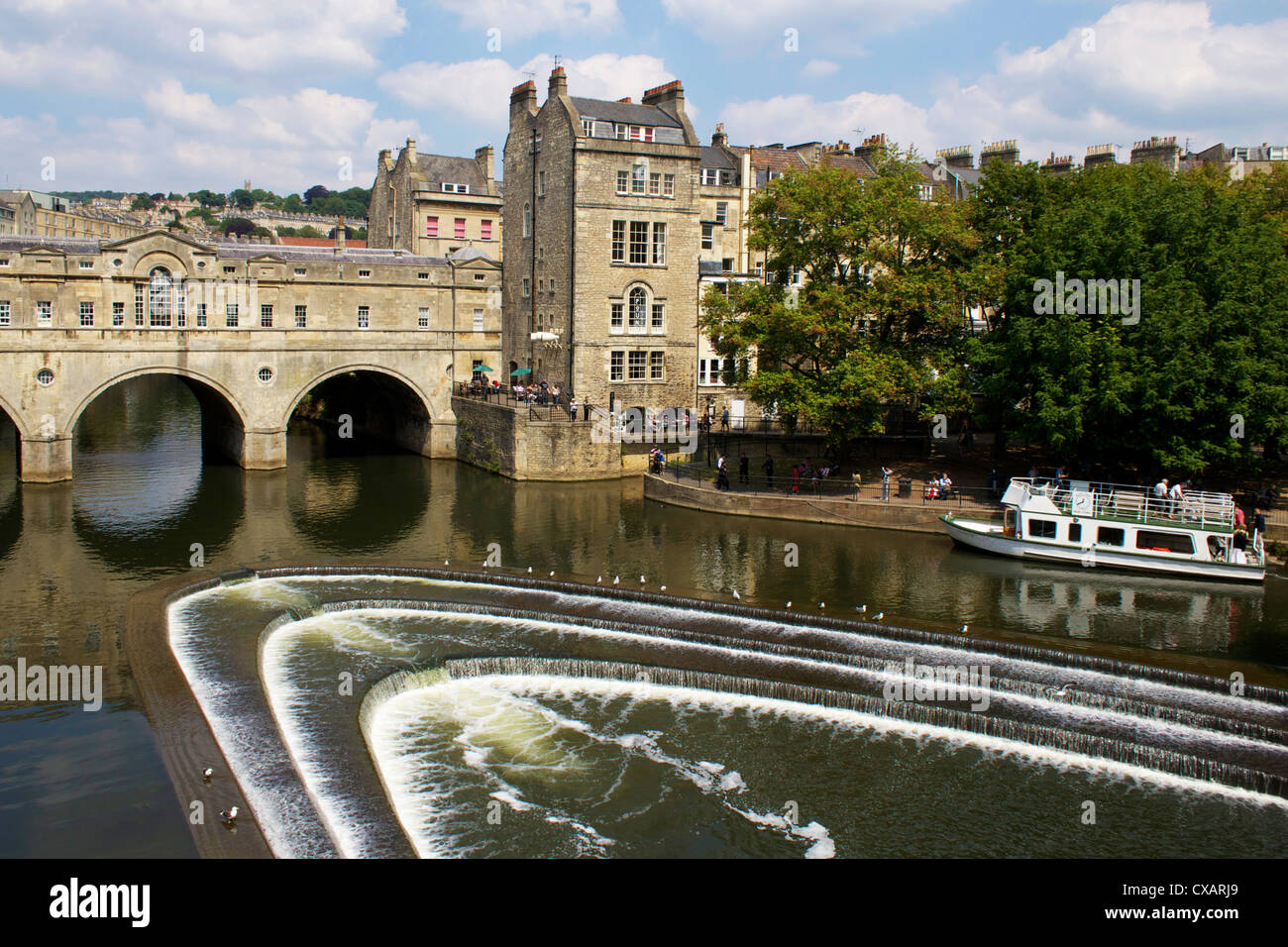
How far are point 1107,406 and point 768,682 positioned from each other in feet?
67.0

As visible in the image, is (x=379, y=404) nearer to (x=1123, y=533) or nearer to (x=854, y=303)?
(x=854, y=303)

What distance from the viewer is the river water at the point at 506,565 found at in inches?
727

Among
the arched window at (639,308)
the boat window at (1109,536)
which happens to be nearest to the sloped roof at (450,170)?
the arched window at (639,308)

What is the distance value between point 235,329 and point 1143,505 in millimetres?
39970

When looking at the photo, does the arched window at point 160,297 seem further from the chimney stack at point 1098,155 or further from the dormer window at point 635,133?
the chimney stack at point 1098,155

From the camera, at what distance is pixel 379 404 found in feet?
214

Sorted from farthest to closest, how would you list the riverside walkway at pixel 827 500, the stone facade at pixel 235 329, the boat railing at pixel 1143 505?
the stone facade at pixel 235 329 → the riverside walkway at pixel 827 500 → the boat railing at pixel 1143 505

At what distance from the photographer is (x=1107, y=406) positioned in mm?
37188

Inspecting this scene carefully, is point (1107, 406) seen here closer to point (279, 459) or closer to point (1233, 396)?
point (1233, 396)

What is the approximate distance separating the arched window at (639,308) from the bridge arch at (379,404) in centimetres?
1183

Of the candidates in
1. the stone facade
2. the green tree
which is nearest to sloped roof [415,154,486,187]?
the stone facade

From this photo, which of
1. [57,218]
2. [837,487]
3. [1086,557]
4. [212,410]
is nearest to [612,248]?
[837,487]
